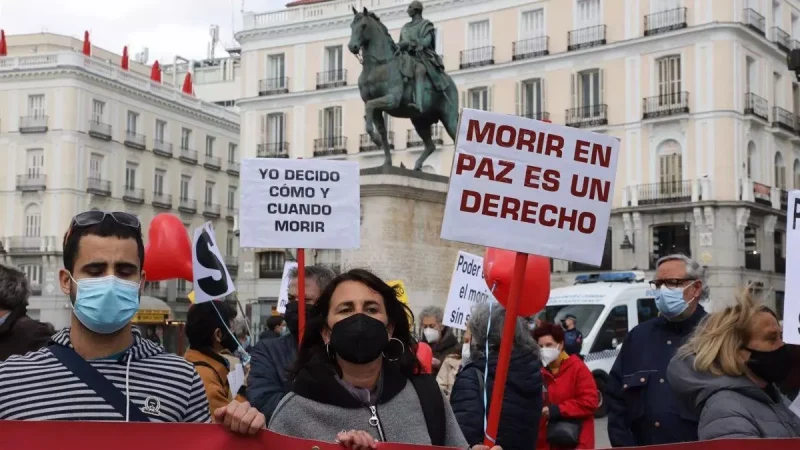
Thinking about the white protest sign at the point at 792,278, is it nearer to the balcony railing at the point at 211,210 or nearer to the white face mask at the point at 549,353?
the white face mask at the point at 549,353

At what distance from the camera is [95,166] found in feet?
167

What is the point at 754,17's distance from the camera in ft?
124

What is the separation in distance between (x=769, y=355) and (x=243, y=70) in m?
44.9

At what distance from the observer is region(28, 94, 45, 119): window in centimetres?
4981

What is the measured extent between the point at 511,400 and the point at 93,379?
2383 millimetres

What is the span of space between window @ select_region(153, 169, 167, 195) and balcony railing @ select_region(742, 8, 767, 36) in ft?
96.1

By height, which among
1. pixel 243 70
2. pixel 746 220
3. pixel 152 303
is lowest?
pixel 152 303

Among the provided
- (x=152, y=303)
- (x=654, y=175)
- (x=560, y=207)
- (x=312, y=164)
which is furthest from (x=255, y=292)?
(x=560, y=207)

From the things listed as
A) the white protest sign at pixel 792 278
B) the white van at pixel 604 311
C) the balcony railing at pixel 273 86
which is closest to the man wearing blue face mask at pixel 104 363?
Answer: the white protest sign at pixel 792 278

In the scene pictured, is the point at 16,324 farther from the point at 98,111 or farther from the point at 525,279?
the point at 98,111

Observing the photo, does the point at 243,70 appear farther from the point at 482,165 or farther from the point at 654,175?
the point at 482,165

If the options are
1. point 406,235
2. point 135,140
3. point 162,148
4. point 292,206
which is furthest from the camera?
point 162,148

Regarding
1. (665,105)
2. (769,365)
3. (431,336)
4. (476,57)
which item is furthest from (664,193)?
(769,365)

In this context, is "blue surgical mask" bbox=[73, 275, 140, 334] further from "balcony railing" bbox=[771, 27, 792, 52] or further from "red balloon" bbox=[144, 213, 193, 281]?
"balcony railing" bbox=[771, 27, 792, 52]
